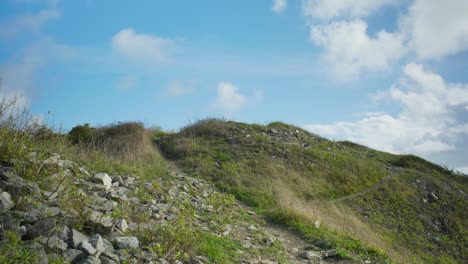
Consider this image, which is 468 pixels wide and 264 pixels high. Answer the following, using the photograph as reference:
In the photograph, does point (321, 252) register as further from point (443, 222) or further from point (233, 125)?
point (233, 125)

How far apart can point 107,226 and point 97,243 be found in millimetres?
740

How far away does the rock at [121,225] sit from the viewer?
6141 mm

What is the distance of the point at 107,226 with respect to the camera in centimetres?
586

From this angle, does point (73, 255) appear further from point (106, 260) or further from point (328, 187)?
point (328, 187)

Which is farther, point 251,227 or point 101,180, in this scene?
point 251,227

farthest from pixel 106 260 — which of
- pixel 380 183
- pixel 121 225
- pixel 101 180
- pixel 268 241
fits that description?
pixel 380 183

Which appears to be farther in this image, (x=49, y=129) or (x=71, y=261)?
(x=49, y=129)

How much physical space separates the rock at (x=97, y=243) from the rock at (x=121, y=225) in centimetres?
82

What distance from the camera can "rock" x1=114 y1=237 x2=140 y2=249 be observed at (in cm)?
554

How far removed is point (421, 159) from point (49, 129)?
85.6ft

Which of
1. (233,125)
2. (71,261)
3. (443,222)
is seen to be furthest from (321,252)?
(233,125)

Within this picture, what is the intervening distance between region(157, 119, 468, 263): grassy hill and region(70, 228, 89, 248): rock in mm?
6402

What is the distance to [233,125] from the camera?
25094 millimetres

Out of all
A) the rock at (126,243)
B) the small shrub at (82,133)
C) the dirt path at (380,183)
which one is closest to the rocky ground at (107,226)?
the rock at (126,243)
